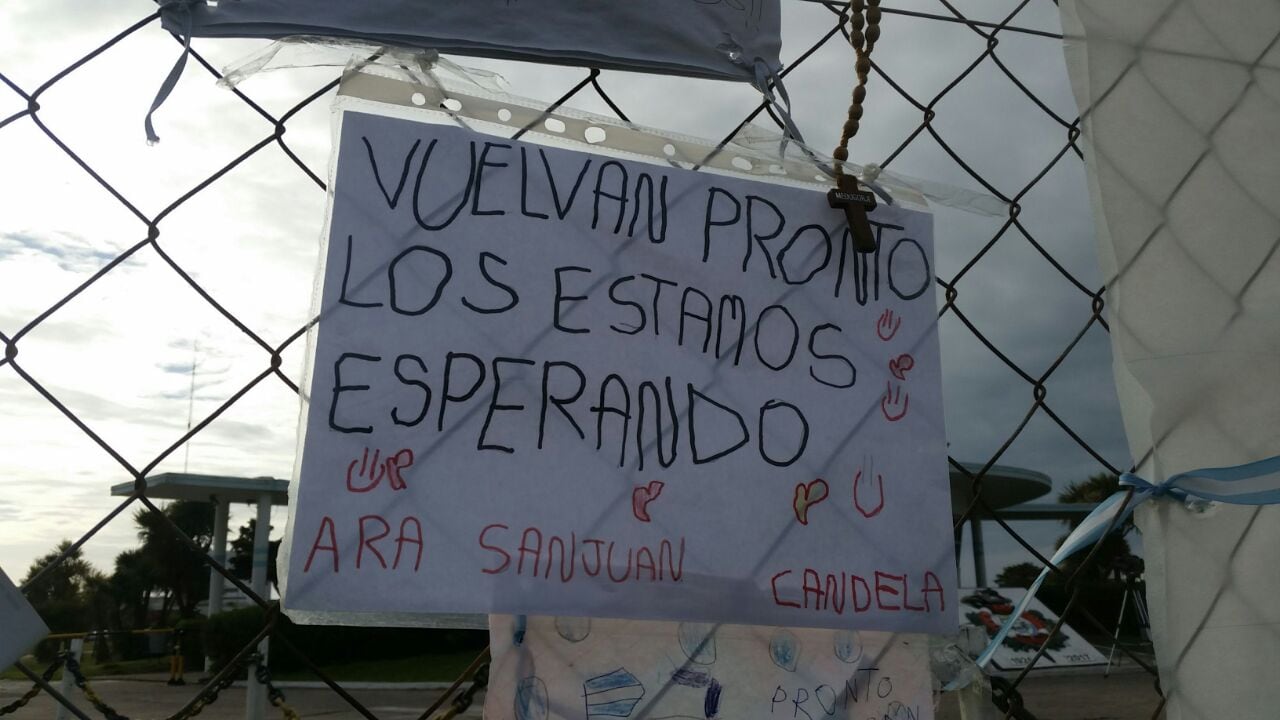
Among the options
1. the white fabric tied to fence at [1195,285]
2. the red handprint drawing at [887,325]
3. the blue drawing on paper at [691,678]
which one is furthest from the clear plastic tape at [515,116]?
the blue drawing on paper at [691,678]

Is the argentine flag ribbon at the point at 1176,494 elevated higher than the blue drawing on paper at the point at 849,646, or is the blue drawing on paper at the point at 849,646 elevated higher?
the argentine flag ribbon at the point at 1176,494

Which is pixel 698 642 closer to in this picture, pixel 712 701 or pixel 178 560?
pixel 712 701

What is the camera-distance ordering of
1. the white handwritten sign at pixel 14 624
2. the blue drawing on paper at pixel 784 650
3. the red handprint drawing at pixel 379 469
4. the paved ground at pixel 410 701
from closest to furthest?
the white handwritten sign at pixel 14 624
the red handprint drawing at pixel 379 469
the blue drawing on paper at pixel 784 650
the paved ground at pixel 410 701

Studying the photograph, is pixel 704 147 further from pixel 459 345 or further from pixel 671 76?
pixel 459 345

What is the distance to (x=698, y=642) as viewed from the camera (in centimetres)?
89

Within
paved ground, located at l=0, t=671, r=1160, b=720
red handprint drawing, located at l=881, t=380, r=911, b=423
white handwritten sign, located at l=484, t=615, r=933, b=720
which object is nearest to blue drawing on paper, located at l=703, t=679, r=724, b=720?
white handwritten sign, located at l=484, t=615, r=933, b=720

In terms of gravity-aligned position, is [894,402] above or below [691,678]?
above

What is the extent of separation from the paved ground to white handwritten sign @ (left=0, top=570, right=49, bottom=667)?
20.2ft

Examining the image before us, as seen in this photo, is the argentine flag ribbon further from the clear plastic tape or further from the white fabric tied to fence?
the clear plastic tape

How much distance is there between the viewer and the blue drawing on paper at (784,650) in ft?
2.97

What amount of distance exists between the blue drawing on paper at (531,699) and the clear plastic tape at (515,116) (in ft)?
1.75

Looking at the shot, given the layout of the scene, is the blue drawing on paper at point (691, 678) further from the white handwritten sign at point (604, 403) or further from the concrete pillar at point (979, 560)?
the concrete pillar at point (979, 560)

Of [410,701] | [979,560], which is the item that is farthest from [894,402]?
[979,560]

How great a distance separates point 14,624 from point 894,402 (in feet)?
2.73
